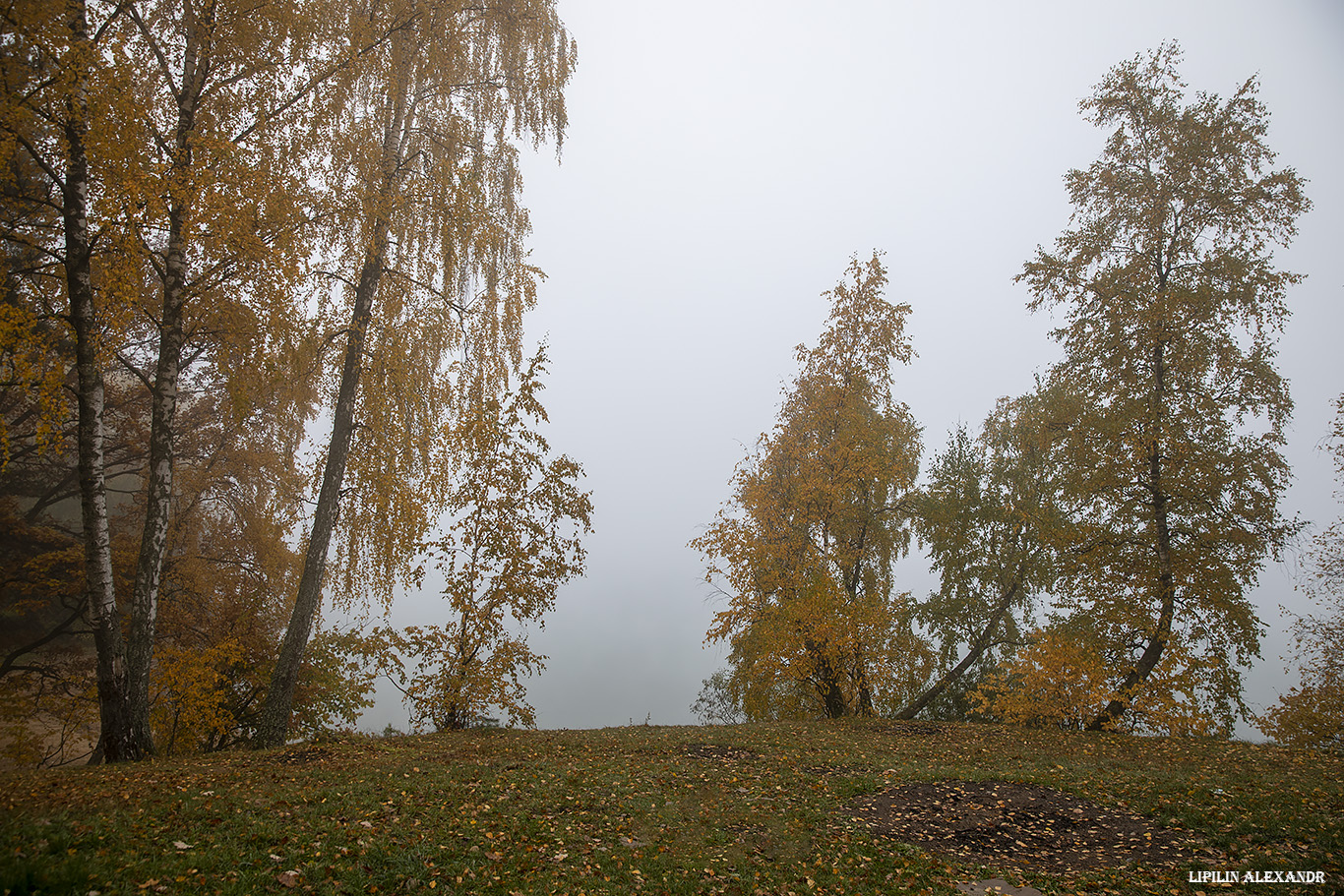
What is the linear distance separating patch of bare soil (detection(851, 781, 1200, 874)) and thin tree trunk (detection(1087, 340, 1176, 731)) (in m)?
7.00

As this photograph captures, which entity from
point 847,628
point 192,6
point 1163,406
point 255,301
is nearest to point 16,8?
point 192,6

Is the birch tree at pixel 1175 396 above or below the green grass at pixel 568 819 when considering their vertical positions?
above

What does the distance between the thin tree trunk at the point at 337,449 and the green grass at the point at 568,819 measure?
1.07 meters

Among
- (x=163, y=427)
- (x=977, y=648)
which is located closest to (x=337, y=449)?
(x=163, y=427)

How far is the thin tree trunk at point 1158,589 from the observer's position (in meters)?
13.2

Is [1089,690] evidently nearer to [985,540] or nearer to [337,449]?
[985,540]

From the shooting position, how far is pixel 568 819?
6.58 m

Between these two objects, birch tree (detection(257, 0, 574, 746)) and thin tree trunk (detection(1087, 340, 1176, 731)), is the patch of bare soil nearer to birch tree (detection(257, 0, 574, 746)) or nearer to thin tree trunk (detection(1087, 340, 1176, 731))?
thin tree trunk (detection(1087, 340, 1176, 731))

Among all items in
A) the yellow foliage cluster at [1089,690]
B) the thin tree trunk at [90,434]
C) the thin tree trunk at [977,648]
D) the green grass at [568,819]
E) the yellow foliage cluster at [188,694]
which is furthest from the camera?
the thin tree trunk at [977,648]

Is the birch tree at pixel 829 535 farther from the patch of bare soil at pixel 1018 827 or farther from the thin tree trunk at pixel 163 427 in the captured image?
the thin tree trunk at pixel 163 427

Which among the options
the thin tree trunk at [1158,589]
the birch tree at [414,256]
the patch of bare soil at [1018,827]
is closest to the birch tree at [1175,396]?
the thin tree trunk at [1158,589]

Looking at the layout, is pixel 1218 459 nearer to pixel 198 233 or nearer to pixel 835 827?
pixel 835 827

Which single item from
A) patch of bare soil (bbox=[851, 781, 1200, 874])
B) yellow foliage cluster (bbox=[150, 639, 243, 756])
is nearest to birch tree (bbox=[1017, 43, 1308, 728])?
patch of bare soil (bbox=[851, 781, 1200, 874])

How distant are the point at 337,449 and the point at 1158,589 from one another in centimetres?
1658
